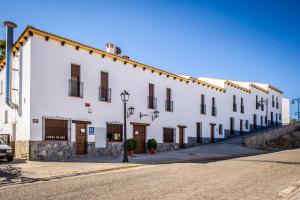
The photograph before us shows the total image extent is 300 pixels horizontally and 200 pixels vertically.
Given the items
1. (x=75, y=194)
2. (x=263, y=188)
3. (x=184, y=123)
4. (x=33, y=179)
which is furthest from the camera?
(x=184, y=123)

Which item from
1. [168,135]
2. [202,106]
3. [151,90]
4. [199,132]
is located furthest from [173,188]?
[202,106]

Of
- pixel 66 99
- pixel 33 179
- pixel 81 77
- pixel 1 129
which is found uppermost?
pixel 81 77

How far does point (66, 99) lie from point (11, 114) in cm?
396

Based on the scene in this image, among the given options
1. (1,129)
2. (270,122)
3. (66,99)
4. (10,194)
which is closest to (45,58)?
(66,99)

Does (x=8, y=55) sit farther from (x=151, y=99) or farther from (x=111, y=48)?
(x=151, y=99)

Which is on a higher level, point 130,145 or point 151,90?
point 151,90

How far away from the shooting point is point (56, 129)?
18719 mm

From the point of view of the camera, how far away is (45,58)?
18562mm

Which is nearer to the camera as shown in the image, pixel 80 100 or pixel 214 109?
pixel 80 100

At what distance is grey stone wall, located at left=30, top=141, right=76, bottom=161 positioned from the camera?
1745 cm

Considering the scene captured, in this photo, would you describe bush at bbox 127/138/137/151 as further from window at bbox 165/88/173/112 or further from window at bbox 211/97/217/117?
window at bbox 211/97/217/117

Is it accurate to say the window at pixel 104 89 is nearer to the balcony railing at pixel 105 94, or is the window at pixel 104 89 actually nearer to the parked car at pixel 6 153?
the balcony railing at pixel 105 94

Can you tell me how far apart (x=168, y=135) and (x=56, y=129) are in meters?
11.6

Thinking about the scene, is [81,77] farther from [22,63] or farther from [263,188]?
[263,188]
